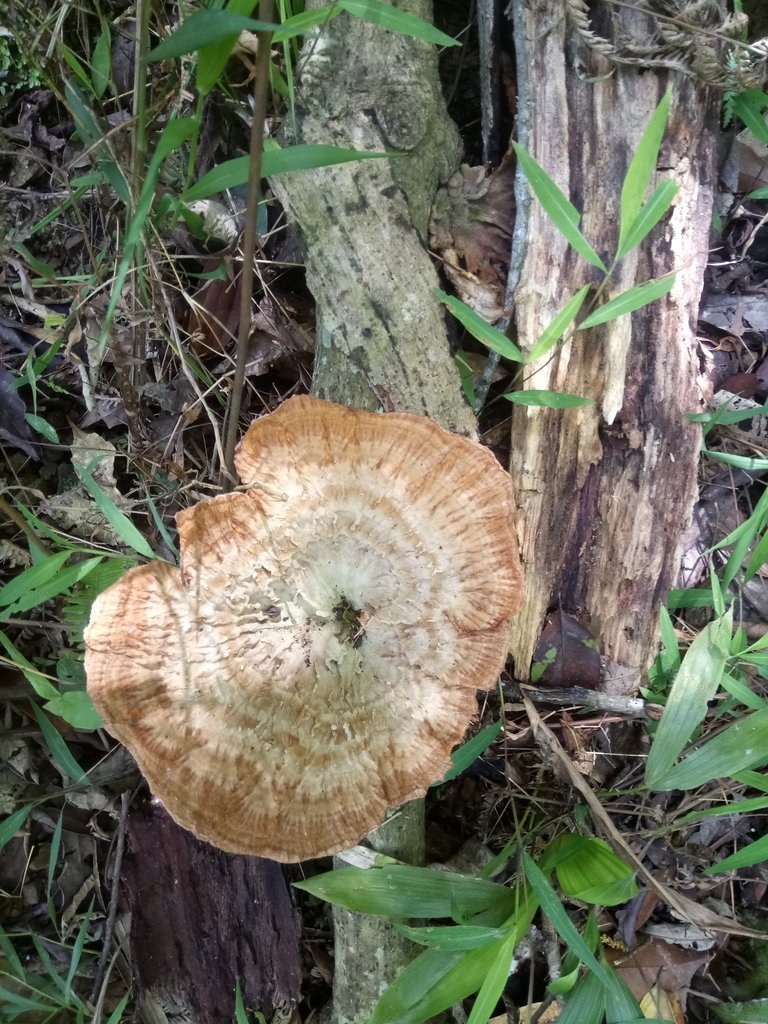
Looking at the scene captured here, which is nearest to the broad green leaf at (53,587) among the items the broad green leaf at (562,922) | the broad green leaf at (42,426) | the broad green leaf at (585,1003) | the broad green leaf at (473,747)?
the broad green leaf at (42,426)

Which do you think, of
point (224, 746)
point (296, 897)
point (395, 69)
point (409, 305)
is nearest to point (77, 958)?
point (296, 897)

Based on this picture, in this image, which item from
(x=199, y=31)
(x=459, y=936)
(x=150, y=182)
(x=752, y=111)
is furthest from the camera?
(x=752, y=111)

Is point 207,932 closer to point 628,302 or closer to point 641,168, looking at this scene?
point 628,302

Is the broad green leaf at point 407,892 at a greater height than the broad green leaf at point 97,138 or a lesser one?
lesser

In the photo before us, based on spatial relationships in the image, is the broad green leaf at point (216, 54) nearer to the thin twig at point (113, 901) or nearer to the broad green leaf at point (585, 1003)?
the thin twig at point (113, 901)

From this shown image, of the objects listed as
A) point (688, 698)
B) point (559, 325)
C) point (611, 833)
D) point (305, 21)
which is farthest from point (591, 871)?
point (305, 21)

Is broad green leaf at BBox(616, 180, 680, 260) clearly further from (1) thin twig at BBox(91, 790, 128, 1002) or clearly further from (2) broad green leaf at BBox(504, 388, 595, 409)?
(1) thin twig at BBox(91, 790, 128, 1002)

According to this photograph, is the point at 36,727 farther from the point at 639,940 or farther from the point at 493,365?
the point at 639,940
